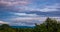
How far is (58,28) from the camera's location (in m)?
25.2

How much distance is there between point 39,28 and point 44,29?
1031mm

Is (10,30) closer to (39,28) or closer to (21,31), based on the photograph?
(21,31)

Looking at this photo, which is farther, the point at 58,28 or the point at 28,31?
the point at 28,31

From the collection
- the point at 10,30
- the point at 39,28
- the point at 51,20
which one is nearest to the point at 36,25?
the point at 39,28

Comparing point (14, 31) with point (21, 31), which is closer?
point (14, 31)

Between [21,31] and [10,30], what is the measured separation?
2381mm

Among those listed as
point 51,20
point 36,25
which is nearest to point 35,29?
point 36,25

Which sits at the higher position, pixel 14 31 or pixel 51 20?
pixel 51 20

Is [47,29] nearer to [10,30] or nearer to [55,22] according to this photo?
[55,22]

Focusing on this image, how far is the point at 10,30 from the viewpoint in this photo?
2548 cm

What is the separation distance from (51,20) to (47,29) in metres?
1.62

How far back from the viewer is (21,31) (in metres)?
27.2

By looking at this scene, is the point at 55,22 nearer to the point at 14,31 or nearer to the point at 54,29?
the point at 54,29

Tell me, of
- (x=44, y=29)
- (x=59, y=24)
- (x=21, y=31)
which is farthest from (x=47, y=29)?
(x=21, y=31)
